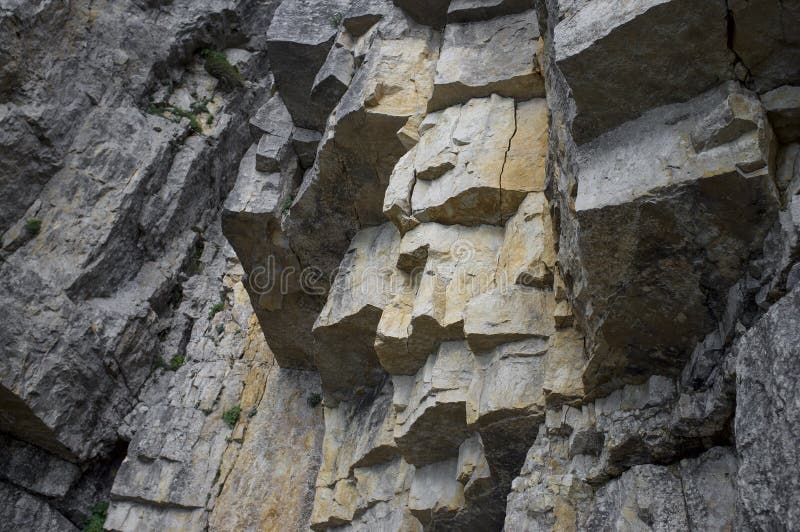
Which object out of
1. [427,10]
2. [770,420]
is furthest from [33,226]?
[770,420]

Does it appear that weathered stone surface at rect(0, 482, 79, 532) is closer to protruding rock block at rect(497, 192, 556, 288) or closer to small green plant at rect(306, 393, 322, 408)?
small green plant at rect(306, 393, 322, 408)

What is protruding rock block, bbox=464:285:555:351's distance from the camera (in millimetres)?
7906

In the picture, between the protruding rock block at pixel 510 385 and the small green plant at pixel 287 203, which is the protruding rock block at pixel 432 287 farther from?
the small green plant at pixel 287 203

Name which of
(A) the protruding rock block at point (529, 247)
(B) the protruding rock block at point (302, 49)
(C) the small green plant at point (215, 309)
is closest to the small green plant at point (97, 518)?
(C) the small green plant at point (215, 309)

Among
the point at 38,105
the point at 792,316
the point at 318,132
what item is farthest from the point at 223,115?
the point at 792,316

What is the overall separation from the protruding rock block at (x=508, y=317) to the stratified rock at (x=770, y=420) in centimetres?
344

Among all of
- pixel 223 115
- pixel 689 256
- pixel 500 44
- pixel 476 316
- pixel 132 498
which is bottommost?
pixel 132 498

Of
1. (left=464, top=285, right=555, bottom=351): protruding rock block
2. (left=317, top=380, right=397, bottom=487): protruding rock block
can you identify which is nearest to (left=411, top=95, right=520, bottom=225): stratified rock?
(left=464, top=285, right=555, bottom=351): protruding rock block

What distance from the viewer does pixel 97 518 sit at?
659 inches

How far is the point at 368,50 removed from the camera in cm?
1315

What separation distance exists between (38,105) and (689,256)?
18.1m

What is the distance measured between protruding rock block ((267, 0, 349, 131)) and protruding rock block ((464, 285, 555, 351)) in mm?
7363

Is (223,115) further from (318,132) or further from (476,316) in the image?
(476,316)

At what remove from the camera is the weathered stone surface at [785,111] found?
4.89 meters
